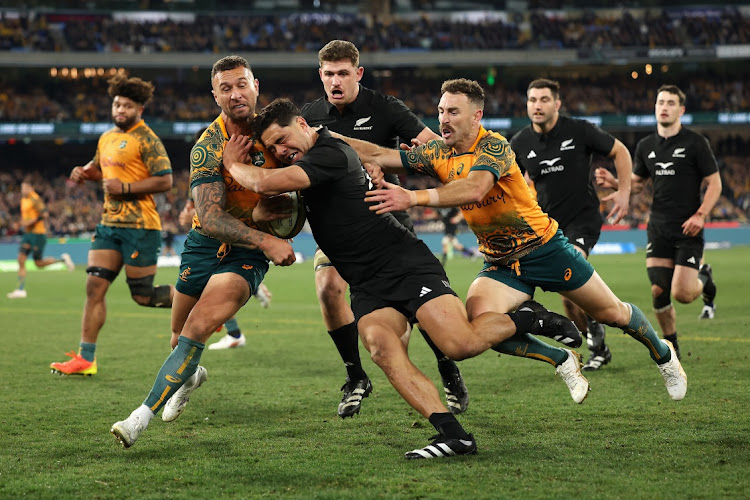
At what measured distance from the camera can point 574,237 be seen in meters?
8.66

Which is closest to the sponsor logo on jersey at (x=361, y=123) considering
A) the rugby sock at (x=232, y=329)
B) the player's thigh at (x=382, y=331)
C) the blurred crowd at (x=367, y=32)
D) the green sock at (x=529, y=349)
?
the player's thigh at (x=382, y=331)

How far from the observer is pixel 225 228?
221 inches

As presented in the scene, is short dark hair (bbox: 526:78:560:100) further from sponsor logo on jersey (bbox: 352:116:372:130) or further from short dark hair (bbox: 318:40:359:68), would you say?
short dark hair (bbox: 318:40:359:68)

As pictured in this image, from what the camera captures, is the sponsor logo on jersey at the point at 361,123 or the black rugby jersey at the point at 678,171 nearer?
the sponsor logo on jersey at the point at 361,123

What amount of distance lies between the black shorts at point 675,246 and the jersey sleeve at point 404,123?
3825 mm

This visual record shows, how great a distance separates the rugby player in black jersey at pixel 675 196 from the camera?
9.40m

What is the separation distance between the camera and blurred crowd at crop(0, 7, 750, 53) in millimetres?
45344

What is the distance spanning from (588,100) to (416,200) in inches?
1754

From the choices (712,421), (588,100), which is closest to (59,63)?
(588,100)

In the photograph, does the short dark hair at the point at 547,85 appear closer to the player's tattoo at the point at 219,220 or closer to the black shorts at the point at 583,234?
the black shorts at the point at 583,234

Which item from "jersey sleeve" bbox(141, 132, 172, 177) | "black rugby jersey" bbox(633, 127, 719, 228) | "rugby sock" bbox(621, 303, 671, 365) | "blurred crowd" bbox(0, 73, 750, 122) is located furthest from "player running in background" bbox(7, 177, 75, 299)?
"blurred crowd" bbox(0, 73, 750, 122)

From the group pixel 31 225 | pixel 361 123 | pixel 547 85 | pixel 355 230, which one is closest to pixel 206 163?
pixel 355 230

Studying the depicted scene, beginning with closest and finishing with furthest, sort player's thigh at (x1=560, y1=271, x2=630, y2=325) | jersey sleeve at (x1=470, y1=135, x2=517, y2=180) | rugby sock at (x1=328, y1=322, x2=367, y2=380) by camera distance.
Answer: jersey sleeve at (x1=470, y1=135, x2=517, y2=180)
player's thigh at (x1=560, y1=271, x2=630, y2=325)
rugby sock at (x1=328, y1=322, x2=367, y2=380)

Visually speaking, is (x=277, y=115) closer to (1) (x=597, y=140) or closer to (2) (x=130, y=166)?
(2) (x=130, y=166)
